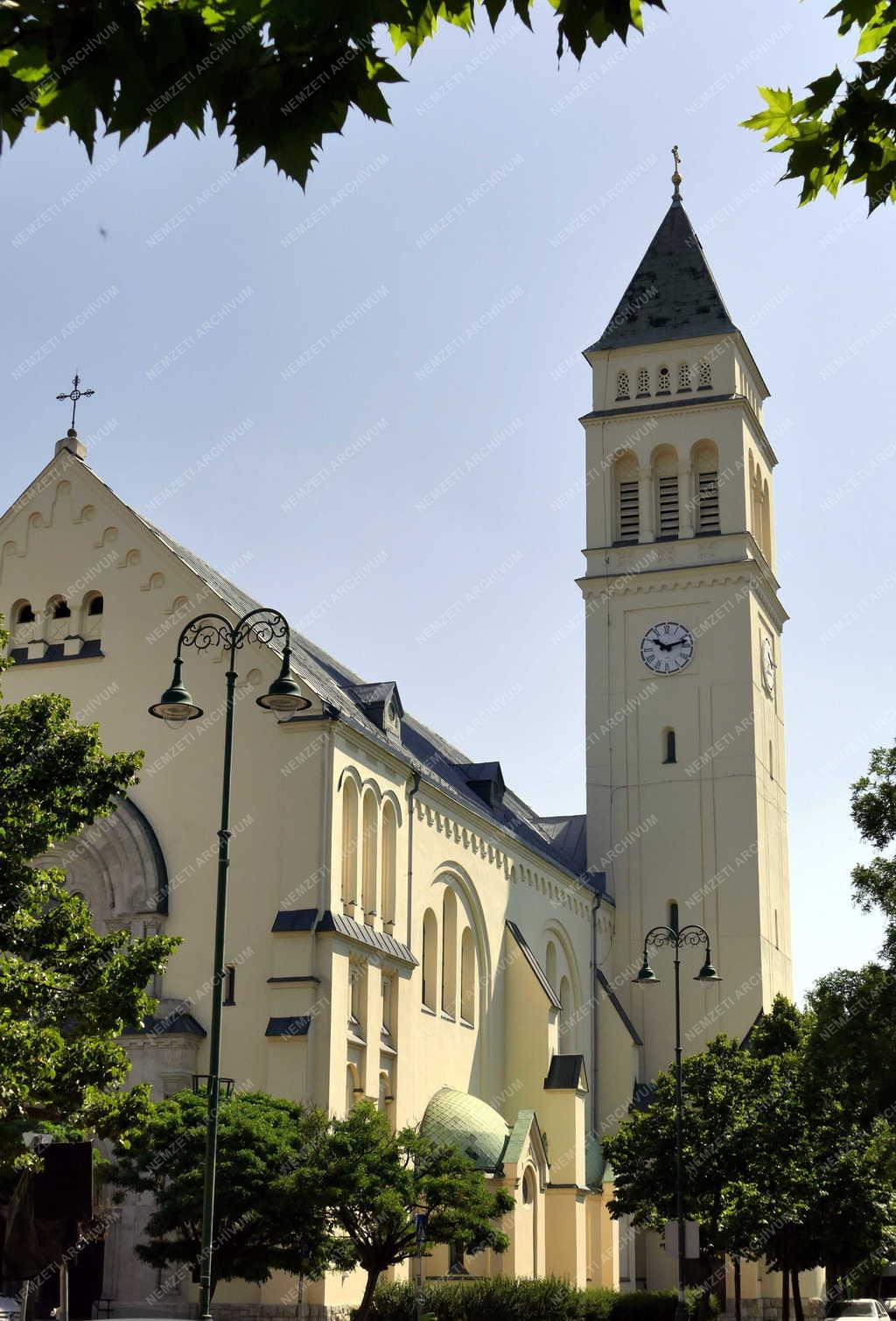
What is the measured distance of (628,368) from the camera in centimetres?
6575

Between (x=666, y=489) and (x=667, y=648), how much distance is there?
6.36 metres

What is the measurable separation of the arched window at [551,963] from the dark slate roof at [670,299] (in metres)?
24.2

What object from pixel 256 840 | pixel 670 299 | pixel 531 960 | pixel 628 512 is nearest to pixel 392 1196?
pixel 256 840

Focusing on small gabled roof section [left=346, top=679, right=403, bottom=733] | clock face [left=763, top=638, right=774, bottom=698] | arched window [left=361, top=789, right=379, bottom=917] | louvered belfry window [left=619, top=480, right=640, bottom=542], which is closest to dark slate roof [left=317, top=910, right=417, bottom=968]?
arched window [left=361, top=789, right=379, bottom=917]

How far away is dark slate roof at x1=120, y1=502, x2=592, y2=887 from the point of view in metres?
40.8

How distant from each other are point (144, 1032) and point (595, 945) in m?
25.5

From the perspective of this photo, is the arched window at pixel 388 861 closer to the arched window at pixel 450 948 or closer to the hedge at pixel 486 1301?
the arched window at pixel 450 948

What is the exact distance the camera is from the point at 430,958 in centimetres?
4516

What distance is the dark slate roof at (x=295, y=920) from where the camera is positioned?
120 feet

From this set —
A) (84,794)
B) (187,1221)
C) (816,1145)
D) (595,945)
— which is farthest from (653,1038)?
(84,794)

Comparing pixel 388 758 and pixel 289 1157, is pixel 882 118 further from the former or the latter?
pixel 388 758

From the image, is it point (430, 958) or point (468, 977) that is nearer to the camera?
point (430, 958)

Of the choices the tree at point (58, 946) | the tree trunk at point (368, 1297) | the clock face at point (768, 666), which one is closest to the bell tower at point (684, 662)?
the clock face at point (768, 666)

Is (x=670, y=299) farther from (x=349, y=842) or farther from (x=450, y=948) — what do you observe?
(x=349, y=842)
